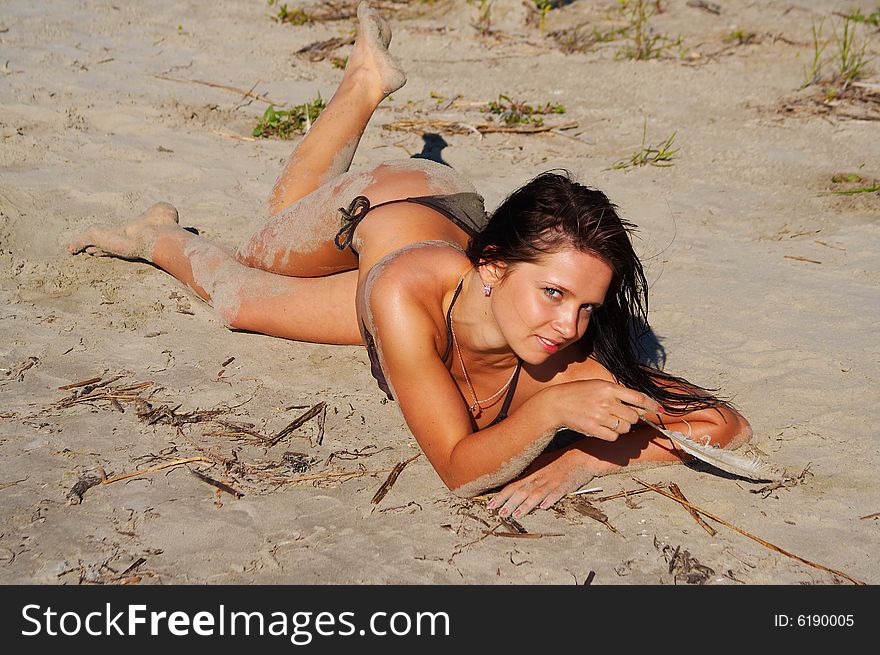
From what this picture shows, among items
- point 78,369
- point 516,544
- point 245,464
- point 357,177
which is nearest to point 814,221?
point 357,177

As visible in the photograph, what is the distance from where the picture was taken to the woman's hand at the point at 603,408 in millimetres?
2416

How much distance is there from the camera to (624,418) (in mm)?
2416

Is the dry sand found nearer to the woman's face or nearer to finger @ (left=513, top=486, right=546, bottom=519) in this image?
finger @ (left=513, top=486, right=546, bottom=519)

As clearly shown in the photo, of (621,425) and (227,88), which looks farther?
(227,88)

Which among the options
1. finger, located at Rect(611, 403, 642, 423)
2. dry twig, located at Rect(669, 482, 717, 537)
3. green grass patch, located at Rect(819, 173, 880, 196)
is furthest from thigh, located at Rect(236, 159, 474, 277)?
green grass patch, located at Rect(819, 173, 880, 196)

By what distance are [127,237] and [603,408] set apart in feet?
8.31

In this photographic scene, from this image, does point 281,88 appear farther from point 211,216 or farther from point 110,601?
point 110,601

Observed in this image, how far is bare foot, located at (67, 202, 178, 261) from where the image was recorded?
13.4 feet

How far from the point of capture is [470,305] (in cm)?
276

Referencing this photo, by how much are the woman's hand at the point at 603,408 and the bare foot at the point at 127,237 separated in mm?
2335

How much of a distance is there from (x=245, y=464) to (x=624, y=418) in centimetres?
119

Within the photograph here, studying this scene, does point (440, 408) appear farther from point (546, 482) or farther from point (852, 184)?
point (852, 184)

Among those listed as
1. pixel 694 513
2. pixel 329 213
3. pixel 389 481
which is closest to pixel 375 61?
pixel 329 213

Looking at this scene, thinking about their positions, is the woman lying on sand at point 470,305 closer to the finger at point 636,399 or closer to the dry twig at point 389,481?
the finger at point 636,399
